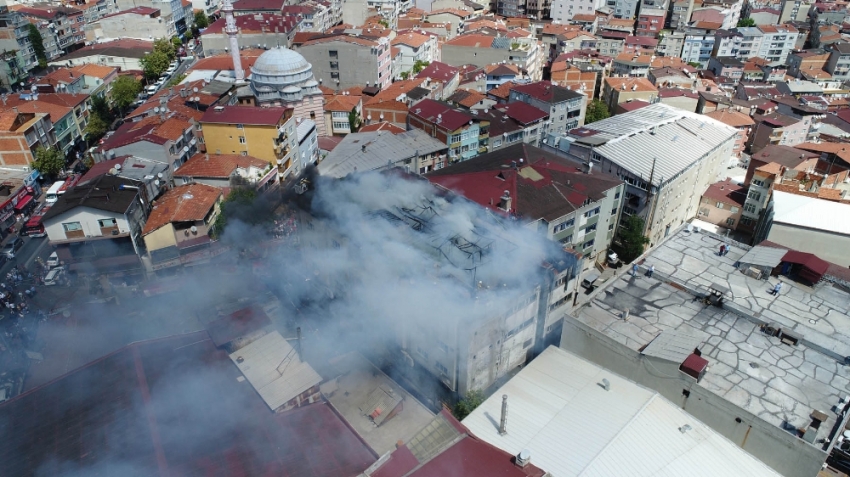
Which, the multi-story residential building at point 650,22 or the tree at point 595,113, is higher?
the multi-story residential building at point 650,22

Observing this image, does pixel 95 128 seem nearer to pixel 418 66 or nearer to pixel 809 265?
pixel 418 66

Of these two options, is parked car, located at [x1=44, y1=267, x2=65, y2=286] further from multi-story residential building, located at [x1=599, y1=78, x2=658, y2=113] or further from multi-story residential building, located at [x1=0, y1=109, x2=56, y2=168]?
multi-story residential building, located at [x1=599, y1=78, x2=658, y2=113]

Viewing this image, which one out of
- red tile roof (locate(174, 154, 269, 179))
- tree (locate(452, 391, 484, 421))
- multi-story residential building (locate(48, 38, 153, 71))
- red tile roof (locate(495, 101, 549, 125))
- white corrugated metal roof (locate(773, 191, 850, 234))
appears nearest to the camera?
tree (locate(452, 391, 484, 421))

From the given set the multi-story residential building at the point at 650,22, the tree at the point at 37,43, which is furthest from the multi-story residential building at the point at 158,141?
the multi-story residential building at the point at 650,22

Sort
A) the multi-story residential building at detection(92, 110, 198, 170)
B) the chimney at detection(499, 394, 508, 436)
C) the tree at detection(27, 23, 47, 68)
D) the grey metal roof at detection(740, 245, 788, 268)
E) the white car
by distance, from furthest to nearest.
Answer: the tree at detection(27, 23, 47, 68) < the multi-story residential building at detection(92, 110, 198, 170) < the white car < the grey metal roof at detection(740, 245, 788, 268) < the chimney at detection(499, 394, 508, 436)

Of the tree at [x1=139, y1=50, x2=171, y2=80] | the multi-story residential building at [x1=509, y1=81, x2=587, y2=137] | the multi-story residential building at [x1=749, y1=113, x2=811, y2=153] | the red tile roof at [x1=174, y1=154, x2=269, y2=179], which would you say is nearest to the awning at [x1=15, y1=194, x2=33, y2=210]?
the red tile roof at [x1=174, y1=154, x2=269, y2=179]

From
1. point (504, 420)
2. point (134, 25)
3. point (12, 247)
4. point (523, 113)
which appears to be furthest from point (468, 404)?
point (134, 25)

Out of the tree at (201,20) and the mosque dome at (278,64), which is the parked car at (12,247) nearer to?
the mosque dome at (278,64)
